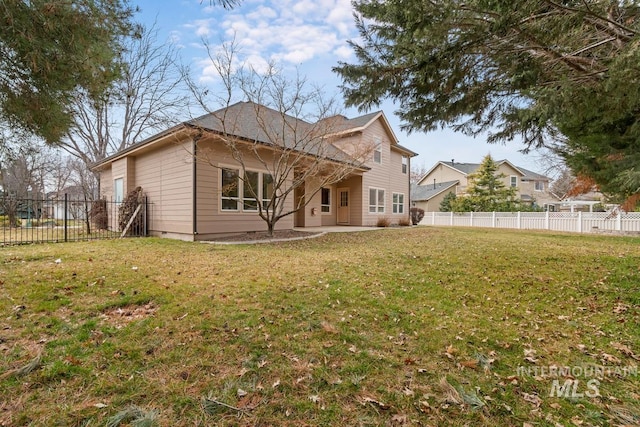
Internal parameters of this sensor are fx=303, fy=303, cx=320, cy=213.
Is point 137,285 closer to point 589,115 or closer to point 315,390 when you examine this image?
point 315,390

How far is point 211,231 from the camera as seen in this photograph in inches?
384

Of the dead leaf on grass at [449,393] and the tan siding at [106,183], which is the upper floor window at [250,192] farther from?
the dead leaf on grass at [449,393]

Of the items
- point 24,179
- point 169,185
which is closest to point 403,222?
point 169,185

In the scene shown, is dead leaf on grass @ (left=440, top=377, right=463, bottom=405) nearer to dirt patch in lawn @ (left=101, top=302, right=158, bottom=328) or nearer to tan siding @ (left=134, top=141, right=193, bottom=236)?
dirt patch in lawn @ (left=101, top=302, right=158, bottom=328)

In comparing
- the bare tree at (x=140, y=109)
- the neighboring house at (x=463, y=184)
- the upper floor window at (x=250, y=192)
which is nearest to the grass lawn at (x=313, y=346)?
the upper floor window at (x=250, y=192)

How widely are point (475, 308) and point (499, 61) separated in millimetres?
3412

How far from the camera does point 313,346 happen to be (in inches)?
112

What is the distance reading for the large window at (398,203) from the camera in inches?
731

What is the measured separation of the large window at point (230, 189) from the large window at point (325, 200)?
6132mm

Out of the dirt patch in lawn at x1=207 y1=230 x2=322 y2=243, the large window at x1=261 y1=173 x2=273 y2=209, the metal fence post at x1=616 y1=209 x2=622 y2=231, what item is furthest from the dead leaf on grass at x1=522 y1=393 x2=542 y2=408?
the metal fence post at x1=616 y1=209 x2=622 y2=231

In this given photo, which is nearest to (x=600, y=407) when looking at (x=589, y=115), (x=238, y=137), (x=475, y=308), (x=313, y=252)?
(x=475, y=308)

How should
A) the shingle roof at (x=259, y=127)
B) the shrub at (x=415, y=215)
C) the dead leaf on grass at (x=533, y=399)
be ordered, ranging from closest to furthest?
→ the dead leaf on grass at (x=533, y=399) < the shingle roof at (x=259, y=127) < the shrub at (x=415, y=215)
